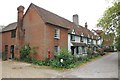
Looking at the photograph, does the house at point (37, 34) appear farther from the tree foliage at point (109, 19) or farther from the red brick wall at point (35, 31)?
the tree foliage at point (109, 19)

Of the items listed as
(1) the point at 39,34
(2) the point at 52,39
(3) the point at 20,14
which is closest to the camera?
(1) the point at 39,34

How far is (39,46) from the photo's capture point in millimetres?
27203

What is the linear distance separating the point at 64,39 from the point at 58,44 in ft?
7.66

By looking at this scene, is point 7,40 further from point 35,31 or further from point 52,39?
point 52,39

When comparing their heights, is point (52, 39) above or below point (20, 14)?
below

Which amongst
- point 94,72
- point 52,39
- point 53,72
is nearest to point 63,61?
point 53,72

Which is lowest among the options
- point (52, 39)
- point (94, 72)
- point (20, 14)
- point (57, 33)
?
point (94, 72)

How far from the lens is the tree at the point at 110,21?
87.6ft

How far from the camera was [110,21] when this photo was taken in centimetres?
2839

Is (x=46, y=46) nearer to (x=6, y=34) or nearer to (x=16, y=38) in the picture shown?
(x=16, y=38)

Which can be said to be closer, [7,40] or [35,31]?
[35,31]

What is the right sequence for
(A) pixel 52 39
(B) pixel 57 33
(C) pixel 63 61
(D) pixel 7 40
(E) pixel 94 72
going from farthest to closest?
1. (D) pixel 7 40
2. (B) pixel 57 33
3. (A) pixel 52 39
4. (C) pixel 63 61
5. (E) pixel 94 72

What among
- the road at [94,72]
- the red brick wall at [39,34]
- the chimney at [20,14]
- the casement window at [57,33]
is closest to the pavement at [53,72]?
the road at [94,72]

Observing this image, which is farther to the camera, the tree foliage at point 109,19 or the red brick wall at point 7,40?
the red brick wall at point 7,40
